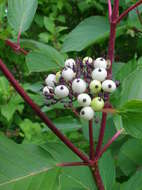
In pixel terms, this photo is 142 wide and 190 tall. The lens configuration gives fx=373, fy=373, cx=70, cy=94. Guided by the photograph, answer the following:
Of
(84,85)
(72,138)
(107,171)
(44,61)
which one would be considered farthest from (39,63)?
(72,138)

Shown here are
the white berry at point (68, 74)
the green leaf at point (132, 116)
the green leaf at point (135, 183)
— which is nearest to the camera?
the green leaf at point (132, 116)

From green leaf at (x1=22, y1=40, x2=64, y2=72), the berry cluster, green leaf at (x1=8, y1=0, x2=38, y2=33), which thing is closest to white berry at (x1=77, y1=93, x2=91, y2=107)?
the berry cluster

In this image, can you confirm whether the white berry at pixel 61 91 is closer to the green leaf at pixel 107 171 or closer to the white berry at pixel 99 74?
the white berry at pixel 99 74

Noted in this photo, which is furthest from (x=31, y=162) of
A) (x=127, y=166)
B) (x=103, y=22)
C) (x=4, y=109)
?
(x=4, y=109)

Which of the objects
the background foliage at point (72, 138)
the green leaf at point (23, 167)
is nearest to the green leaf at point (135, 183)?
the background foliage at point (72, 138)

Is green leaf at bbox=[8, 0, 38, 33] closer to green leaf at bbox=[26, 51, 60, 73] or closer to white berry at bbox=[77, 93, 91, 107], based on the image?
green leaf at bbox=[26, 51, 60, 73]

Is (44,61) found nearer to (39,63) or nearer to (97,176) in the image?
(39,63)
